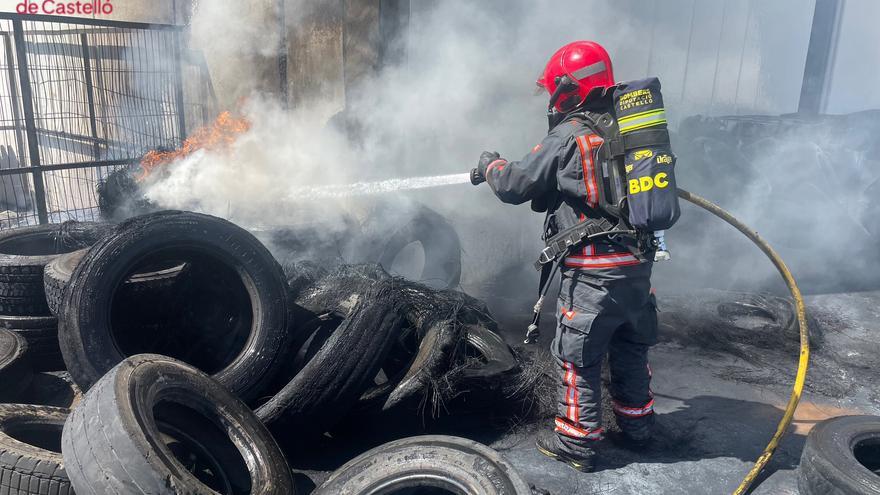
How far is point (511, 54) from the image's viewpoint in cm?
735

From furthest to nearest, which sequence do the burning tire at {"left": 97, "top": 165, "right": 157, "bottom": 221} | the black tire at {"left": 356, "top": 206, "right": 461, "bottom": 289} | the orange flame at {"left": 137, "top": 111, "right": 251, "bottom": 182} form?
the orange flame at {"left": 137, "top": 111, "right": 251, "bottom": 182} → the burning tire at {"left": 97, "top": 165, "right": 157, "bottom": 221} → the black tire at {"left": 356, "top": 206, "right": 461, "bottom": 289}

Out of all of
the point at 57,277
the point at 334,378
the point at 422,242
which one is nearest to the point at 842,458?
the point at 334,378

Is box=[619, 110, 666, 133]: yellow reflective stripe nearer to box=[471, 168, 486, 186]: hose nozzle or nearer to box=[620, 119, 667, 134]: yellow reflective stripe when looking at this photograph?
box=[620, 119, 667, 134]: yellow reflective stripe

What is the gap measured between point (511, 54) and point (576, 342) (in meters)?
4.67

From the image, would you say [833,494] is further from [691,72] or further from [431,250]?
[691,72]

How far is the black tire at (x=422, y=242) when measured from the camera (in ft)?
21.8

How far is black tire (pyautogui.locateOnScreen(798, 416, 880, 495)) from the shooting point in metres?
3.06

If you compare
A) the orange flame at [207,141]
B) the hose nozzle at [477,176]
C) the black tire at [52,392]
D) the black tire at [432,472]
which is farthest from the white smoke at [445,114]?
the black tire at [432,472]

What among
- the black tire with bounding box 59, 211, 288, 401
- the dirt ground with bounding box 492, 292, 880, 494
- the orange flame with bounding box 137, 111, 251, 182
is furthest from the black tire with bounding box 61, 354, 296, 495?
the orange flame with bounding box 137, 111, 251, 182

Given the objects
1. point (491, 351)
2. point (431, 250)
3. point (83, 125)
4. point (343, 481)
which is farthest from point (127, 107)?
point (343, 481)

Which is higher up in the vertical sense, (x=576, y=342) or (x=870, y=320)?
(x=576, y=342)

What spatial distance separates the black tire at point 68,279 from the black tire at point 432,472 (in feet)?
6.76

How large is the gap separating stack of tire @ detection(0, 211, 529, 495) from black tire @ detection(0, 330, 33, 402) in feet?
0.04

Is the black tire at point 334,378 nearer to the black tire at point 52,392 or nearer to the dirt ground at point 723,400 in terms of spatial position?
the dirt ground at point 723,400
